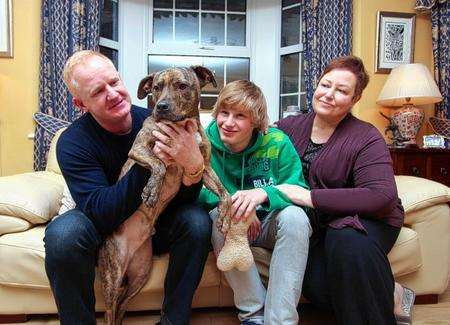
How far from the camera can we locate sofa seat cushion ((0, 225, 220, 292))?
1584mm

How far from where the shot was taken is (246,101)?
1561 mm

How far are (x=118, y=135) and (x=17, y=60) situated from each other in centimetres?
194

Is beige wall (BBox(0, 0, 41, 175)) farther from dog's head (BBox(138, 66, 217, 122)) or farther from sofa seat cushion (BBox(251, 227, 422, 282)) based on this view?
sofa seat cushion (BBox(251, 227, 422, 282))

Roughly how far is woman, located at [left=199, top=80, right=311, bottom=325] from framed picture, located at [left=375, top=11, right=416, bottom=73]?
2063mm

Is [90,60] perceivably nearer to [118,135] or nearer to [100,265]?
[118,135]

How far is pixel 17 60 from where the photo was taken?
296 centimetres

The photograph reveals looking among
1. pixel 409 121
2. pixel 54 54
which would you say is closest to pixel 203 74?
pixel 54 54

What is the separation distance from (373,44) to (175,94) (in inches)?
99.6

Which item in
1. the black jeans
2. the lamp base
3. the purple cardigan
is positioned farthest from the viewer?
the lamp base

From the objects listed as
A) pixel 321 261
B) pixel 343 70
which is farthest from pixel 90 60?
pixel 321 261

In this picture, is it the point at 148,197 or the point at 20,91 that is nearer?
the point at 148,197

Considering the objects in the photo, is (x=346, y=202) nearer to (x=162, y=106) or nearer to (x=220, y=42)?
(x=162, y=106)

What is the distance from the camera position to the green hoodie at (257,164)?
1640mm

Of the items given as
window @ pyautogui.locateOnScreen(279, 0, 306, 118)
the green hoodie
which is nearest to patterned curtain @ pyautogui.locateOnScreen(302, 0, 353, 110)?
window @ pyautogui.locateOnScreen(279, 0, 306, 118)
